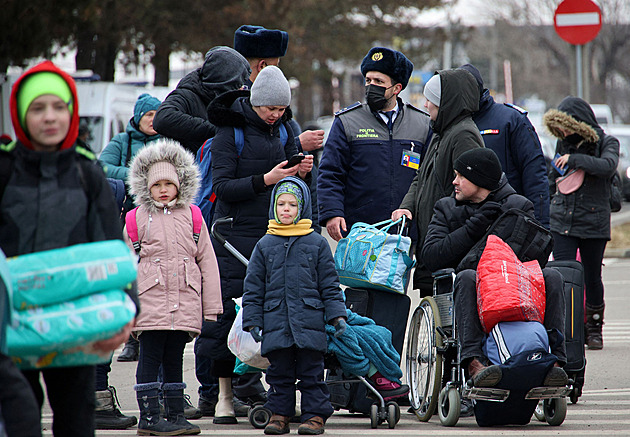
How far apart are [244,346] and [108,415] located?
3.17 feet

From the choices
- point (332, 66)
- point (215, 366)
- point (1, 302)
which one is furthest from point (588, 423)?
point (332, 66)

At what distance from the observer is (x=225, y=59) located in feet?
22.9

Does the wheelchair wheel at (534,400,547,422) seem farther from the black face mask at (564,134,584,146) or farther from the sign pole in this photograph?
the sign pole

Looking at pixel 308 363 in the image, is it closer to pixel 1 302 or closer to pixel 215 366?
pixel 215 366

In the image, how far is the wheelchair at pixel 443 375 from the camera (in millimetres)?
5934

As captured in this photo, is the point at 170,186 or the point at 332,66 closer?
the point at 170,186

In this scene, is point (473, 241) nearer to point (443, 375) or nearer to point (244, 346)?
point (443, 375)

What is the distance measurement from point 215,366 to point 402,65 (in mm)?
2269

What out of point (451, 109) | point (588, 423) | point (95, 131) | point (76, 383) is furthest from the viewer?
point (95, 131)

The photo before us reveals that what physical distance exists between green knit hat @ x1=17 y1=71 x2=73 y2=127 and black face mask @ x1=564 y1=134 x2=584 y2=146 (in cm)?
601

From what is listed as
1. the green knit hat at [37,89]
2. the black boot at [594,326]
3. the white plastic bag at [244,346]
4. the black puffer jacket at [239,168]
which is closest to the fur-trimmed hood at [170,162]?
the black puffer jacket at [239,168]

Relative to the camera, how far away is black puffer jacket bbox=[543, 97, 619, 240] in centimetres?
916

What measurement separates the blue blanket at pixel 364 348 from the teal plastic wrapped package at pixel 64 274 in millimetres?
2255

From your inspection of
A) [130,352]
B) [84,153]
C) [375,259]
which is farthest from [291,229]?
[130,352]
